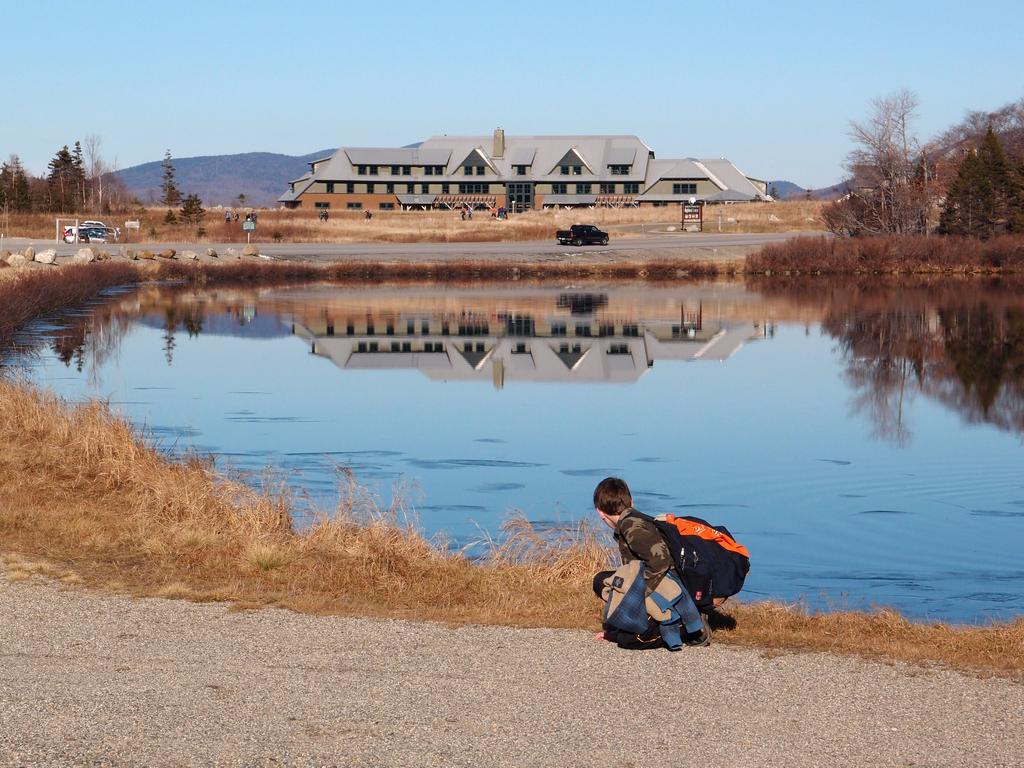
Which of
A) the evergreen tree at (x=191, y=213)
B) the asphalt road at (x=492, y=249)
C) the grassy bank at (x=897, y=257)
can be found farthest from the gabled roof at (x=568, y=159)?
the grassy bank at (x=897, y=257)

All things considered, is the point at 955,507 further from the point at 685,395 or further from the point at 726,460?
the point at 685,395

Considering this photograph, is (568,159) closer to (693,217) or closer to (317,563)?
(693,217)

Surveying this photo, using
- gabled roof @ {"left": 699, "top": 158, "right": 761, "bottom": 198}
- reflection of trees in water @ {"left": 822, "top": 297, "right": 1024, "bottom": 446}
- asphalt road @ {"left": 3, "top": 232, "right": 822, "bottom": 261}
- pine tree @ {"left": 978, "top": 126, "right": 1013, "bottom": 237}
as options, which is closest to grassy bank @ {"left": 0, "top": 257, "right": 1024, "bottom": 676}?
reflection of trees in water @ {"left": 822, "top": 297, "right": 1024, "bottom": 446}

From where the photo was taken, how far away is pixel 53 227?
332ft

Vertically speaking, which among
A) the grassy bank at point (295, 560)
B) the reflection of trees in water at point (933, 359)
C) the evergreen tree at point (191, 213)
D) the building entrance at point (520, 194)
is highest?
the building entrance at point (520, 194)

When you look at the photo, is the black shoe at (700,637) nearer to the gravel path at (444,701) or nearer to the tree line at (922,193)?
the gravel path at (444,701)

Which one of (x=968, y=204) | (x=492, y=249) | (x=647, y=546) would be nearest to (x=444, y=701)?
(x=647, y=546)

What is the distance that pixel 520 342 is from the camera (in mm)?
39656

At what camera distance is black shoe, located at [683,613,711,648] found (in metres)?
9.28

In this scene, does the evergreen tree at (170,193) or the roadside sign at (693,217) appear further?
the evergreen tree at (170,193)

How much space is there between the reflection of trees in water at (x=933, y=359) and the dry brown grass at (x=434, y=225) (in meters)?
46.1

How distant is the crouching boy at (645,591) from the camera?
9078mm

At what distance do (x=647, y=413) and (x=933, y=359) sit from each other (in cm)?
1279

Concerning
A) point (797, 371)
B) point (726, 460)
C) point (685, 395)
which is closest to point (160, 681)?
point (726, 460)
